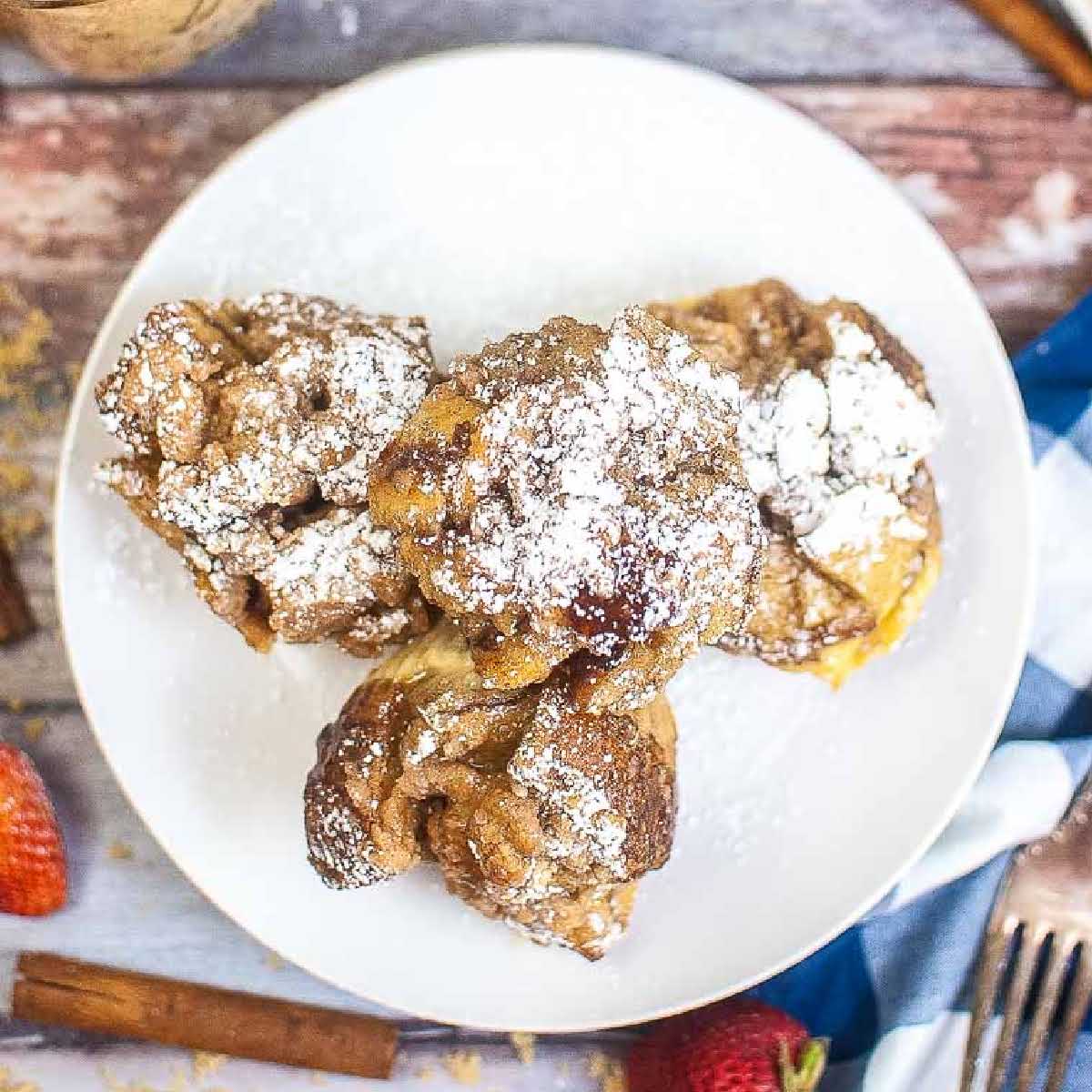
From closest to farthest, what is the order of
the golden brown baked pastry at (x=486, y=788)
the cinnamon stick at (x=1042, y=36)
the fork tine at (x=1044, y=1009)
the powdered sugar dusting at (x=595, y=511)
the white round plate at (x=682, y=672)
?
the powdered sugar dusting at (x=595, y=511)
the golden brown baked pastry at (x=486, y=788)
the white round plate at (x=682, y=672)
the fork tine at (x=1044, y=1009)
the cinnamon stick at (x=1042, y=36)

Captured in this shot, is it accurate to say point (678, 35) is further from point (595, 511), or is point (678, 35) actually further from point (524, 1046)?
point (524, 1046)

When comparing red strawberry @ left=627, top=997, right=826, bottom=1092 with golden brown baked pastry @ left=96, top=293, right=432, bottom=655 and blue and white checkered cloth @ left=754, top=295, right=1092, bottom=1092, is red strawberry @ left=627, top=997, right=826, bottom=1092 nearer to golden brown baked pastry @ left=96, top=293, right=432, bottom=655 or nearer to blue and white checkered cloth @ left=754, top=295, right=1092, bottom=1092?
blue and white checkered cloth @ left=754, top=295, right=1092, bottom=1092

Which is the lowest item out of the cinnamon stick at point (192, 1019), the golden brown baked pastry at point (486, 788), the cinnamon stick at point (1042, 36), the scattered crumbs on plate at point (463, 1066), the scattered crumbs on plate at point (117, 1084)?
the scattered crumbs on plate at point (117, 1084)

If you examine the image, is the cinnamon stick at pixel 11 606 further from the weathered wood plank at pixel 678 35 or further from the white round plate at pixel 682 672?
the weathered wood plank at pixel 678 35

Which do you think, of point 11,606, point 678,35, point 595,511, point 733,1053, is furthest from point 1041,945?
point 11,606

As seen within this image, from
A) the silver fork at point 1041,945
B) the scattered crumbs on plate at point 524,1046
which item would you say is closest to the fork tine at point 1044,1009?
the silver fork at point 1041,945

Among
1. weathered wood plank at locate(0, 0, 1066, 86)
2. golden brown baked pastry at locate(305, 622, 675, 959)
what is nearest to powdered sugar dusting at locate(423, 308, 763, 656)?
golden brown baked pastry at locate(305, 622, 675, 959)

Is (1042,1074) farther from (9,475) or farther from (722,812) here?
(9,475)

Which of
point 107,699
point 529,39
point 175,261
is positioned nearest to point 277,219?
point 175,261
